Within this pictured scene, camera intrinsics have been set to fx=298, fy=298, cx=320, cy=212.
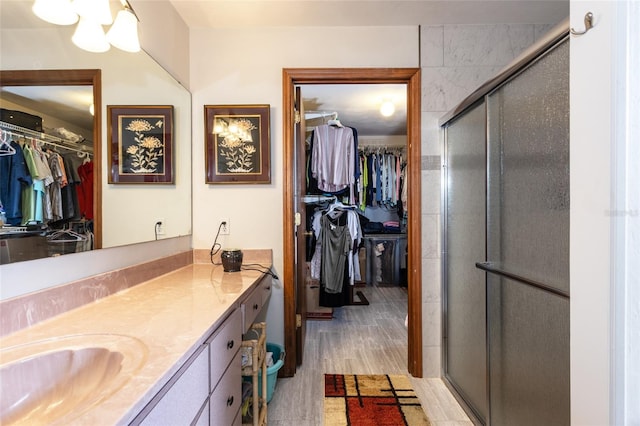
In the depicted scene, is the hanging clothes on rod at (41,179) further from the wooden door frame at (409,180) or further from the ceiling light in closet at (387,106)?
the ceiling light in closet at (387,106)

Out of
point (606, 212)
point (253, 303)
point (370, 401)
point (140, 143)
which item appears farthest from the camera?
point (370, 401)

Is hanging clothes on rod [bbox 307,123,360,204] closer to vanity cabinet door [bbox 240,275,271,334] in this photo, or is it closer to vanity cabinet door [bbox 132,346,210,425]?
vanity cabinet door [bbox 240,275,271,334]

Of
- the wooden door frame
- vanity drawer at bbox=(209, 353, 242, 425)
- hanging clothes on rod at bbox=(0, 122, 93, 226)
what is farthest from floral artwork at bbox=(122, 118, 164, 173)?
vanity drawer at bbox=(209, 353, 242, 425)

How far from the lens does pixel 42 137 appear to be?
0.97 meters

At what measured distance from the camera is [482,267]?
1489 mm

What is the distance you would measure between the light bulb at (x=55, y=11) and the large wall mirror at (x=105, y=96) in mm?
22

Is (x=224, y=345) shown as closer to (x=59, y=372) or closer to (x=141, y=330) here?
(x=141, y=330)

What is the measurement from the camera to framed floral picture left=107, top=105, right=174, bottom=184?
1.34m

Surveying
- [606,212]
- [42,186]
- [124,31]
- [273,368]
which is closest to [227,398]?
[273,368]

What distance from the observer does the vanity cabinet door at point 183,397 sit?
61 centimetres

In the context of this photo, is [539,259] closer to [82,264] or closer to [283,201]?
[283,201]

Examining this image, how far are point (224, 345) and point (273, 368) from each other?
82 centimetres

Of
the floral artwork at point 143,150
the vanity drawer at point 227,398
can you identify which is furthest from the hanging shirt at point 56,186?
the vanity drawer at point 227,398

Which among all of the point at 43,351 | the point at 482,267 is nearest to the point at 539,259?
the point at 482,267
